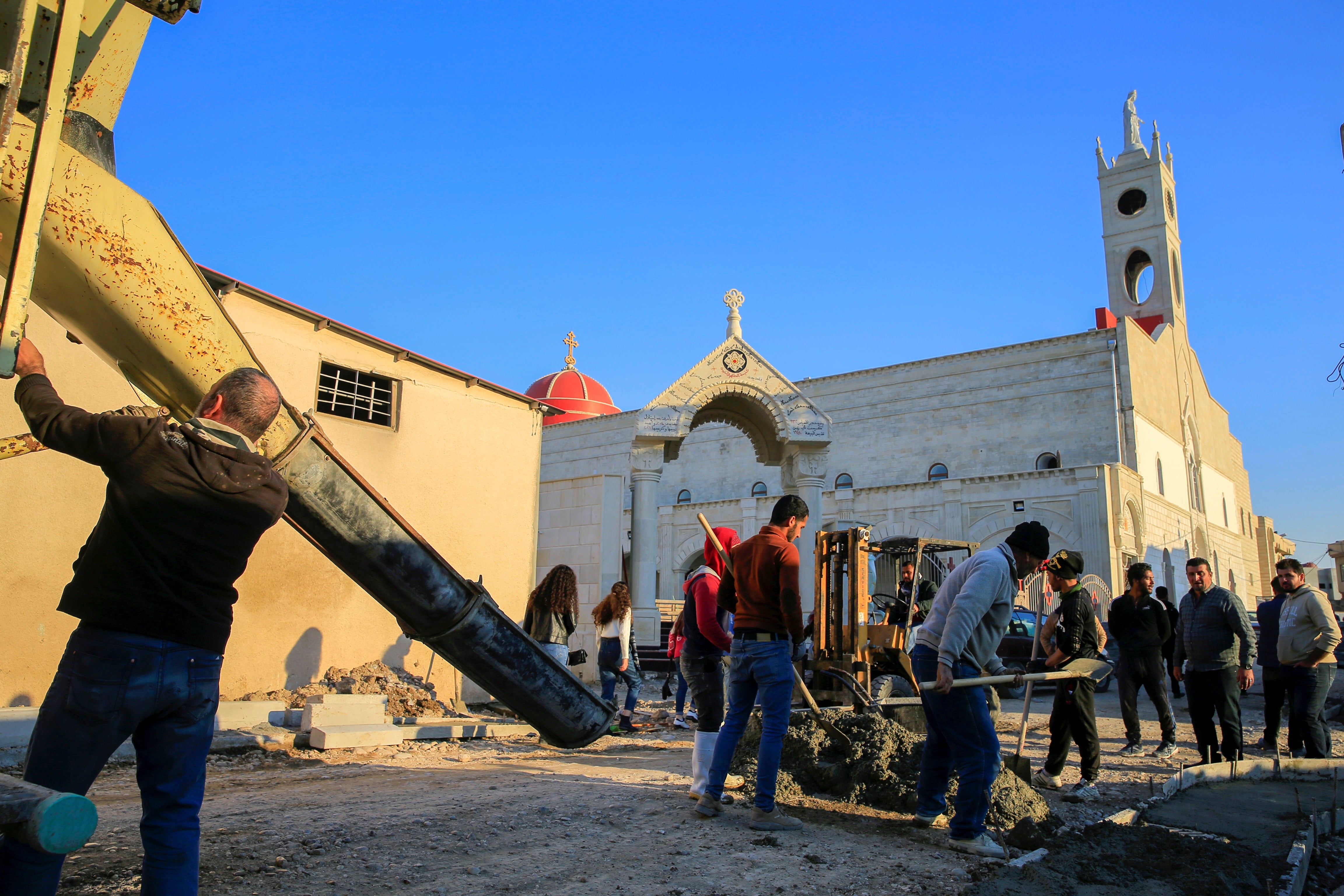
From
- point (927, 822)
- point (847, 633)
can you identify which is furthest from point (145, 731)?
point (847, 633)

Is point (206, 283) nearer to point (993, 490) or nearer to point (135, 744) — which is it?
point (135, 744)

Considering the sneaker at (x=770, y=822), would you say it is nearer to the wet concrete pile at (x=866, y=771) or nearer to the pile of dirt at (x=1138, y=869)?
the wet concrete pile at (x=866, y=771)

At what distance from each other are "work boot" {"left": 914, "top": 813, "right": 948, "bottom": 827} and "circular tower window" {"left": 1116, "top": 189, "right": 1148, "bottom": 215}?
46.0 meters

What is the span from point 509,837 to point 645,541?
12.2 meters

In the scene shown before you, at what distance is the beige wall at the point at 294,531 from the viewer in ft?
26.0

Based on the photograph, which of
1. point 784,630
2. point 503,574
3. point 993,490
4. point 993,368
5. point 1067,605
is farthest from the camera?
point 993,368

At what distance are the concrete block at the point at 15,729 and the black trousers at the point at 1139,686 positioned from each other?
30.9ft

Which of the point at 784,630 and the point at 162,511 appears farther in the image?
the point at 784,630

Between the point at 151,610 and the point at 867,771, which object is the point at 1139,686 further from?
the point at 151,610

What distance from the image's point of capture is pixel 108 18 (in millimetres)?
3516

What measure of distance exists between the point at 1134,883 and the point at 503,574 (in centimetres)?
961

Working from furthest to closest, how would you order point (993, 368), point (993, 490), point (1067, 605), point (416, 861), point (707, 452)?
point (707, 452) → point (993, 368) → point (993, 490) → point (1067, 605) → point (416, 861)

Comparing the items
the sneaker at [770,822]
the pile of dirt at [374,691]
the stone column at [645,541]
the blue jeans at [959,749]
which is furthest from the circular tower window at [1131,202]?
the sneaker at [770,822]

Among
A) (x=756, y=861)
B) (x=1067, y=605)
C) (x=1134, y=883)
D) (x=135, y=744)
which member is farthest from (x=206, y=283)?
(x=1067, y=605)
